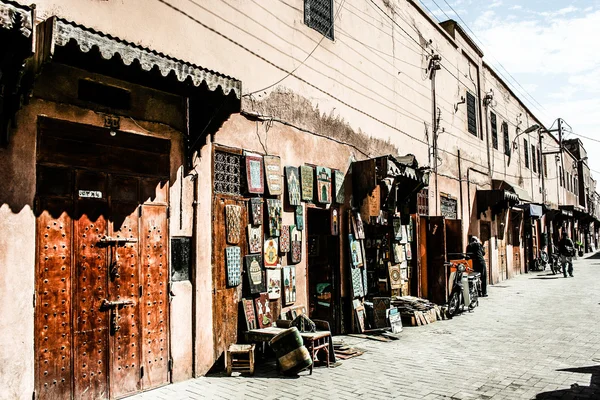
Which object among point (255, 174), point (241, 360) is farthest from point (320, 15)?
point (241, 360)

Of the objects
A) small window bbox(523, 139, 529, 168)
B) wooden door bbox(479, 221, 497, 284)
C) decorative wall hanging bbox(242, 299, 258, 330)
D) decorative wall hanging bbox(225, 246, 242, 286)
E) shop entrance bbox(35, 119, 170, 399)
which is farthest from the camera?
small window bbox(523, 139, 529, 168)

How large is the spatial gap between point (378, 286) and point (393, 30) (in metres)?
6.73

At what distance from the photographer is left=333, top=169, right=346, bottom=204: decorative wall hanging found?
9539mm

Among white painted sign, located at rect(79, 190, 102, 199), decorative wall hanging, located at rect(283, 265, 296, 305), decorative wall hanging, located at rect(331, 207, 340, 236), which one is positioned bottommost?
decorative wall hanging, located at rect(283, 265, 296, 305)

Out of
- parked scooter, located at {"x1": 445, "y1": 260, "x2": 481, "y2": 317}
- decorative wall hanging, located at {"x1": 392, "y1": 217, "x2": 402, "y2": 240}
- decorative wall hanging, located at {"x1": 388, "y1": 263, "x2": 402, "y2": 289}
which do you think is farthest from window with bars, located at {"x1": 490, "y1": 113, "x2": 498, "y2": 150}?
decorative wall hanging, located at {"x1": 388, "y1": 263, "x2": 402, "y2": 289}

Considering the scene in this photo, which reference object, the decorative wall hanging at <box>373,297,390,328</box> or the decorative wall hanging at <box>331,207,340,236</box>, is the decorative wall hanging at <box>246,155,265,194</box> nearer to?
the decorative wall hanging at <box>331,207,340,236</box>

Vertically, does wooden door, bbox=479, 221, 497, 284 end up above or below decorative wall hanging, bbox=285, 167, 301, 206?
below

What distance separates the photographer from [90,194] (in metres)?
5.48

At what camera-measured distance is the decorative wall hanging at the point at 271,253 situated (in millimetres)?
7699

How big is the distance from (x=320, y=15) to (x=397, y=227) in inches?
210

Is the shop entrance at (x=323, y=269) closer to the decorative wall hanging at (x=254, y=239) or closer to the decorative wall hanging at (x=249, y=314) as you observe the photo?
the decorative wall hanging at (x=254, y=239)

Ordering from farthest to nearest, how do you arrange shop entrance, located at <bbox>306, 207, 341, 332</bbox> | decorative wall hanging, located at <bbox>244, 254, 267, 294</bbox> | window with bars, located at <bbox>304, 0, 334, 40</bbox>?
shop entrance, located at <bbox>306, 207, 341, 332</bbox>, window with bars, located at <bbox>304, 0, 334, 40</bbox>, decorative wall hanging, located at <bbox>244, 254, 267, 294</bbox>

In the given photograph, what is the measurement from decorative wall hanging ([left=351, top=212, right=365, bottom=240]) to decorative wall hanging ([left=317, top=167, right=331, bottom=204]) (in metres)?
0.99

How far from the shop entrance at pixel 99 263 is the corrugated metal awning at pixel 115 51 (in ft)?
3.76
